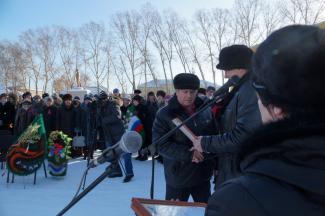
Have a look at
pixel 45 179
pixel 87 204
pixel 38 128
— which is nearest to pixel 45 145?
pixel 38 128

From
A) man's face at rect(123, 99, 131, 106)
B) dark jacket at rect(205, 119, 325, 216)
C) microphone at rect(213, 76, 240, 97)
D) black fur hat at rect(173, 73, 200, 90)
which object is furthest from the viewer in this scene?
man's face at rect(123, 99, 131, 106)

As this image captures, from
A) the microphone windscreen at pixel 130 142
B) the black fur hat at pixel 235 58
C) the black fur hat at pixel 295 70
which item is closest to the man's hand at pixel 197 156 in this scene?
the black fur hat at pixel 235 58

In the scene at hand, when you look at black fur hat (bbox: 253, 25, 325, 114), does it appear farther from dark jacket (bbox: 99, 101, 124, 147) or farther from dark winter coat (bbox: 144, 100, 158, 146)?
dark winter coat (bbox: 144, 100, 158, 146)

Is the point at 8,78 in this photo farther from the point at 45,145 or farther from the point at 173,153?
the point at 173,153

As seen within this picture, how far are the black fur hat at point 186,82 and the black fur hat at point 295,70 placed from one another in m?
2.08

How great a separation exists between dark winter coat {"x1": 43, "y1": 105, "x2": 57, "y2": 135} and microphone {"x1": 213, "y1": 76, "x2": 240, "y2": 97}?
809cm

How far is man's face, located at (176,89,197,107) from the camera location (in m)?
2.99

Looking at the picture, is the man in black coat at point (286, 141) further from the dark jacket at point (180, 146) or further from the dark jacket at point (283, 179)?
the dark jacket at point (180, 146)

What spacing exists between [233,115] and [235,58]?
40cm

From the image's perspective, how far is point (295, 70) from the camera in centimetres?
84

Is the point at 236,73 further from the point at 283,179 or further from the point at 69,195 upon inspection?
the point at 69,195

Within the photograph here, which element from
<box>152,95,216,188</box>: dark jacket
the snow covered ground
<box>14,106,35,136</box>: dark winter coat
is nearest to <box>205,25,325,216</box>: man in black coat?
<box>152,95,216,188</box>: dark jacket

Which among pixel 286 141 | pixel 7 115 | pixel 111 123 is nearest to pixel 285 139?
pixel 286 141

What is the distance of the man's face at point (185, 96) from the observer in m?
2.99
